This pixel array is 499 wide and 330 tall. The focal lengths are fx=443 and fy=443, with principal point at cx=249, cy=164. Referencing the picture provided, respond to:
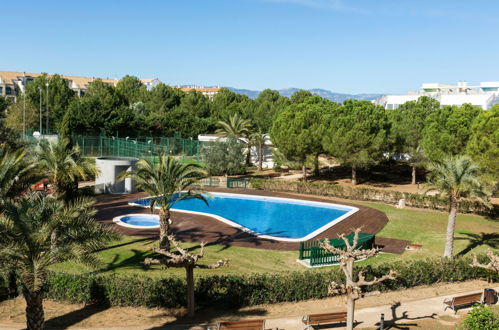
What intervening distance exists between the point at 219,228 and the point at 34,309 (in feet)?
54.1

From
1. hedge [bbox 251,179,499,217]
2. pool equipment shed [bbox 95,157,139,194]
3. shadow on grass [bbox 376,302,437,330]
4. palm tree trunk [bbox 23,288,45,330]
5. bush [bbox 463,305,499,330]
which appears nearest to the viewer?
palm tree trunk [bbox 23,288,45,330]

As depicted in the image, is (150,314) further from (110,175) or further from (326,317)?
(110,175)

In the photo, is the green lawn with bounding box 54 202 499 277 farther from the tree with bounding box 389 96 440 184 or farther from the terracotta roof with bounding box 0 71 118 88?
the terracotta roof with bounding box 0 71 118 88

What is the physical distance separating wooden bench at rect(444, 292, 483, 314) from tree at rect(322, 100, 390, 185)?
84.2 ft

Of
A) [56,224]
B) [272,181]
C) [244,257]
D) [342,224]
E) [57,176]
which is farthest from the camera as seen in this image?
[272,181]

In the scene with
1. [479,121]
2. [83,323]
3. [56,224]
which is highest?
[479,121]

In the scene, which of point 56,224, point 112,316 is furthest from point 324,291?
point 56,224

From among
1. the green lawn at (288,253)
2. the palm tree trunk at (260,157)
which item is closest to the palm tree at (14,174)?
the green lawn at (288,253)

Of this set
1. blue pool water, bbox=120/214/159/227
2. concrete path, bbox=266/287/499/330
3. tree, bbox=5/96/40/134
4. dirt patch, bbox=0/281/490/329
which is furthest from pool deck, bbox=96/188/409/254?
tree, bbox=5/96/40/134

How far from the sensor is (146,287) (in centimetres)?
1617

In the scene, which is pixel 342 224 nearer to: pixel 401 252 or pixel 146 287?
pixel 401 252

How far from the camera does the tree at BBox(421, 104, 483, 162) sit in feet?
124

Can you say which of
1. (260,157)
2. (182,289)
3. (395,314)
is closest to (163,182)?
(182,289)

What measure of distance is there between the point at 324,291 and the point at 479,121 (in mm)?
21247
